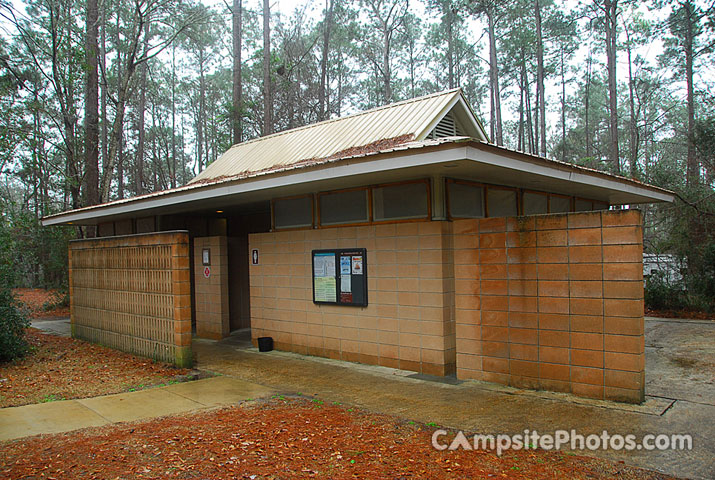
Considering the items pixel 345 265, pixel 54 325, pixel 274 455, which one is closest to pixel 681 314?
pixel 345 265

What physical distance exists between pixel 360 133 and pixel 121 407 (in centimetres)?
652

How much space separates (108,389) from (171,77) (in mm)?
38832

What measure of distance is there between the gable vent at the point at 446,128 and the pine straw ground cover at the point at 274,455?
247 inches

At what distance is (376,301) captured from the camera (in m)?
7.82

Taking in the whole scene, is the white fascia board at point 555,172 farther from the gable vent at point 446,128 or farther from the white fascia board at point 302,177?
the gable vent at point 446,128

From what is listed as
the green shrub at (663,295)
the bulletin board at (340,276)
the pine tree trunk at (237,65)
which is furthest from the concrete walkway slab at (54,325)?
the green shrub at (663,295)

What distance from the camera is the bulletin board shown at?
796 cm

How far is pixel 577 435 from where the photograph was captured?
4.61m

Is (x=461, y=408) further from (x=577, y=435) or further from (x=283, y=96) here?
(x=283, y=96)

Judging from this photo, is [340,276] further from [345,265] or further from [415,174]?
[415,174]

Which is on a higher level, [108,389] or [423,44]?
[423,44]

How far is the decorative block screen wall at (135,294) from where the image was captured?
8.05m

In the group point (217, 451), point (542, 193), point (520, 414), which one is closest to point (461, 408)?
point (520, 414)

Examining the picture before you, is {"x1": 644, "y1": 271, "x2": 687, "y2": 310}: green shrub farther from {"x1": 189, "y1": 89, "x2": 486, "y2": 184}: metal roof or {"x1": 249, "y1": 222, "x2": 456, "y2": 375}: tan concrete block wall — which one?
{"x1": 249, "y1": 222, "x2": 456, "y2": 375}: tan concrete block wall
